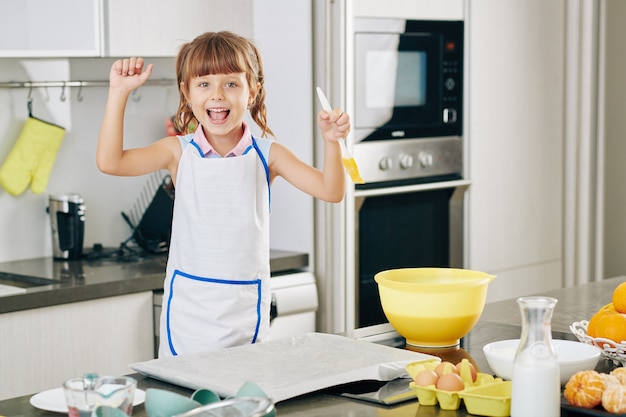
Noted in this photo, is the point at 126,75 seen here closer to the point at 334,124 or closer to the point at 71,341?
the point at 334,124

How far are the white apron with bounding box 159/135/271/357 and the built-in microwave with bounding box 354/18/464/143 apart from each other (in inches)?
43.9

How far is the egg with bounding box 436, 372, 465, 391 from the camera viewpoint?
1.40 m

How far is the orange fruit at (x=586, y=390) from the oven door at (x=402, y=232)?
1631 millimetres

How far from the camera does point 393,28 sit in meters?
3.22

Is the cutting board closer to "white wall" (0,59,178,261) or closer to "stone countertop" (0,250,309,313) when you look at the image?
"stone countertop" (0,250,309,313)

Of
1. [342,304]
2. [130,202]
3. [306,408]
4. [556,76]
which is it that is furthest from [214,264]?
[556,76]

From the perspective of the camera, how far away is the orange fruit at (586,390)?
1371 millimetres

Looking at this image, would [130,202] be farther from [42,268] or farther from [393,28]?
[393,28]

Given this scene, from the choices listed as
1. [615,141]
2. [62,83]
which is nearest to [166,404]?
[62,83]

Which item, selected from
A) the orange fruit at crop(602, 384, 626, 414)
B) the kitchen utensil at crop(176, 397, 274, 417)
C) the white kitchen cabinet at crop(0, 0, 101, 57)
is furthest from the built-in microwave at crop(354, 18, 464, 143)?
the kitchen utensil at crop(176, 397, 274, 417)

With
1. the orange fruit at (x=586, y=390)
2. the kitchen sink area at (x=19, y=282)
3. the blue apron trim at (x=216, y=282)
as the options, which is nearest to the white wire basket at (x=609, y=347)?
the orange fruit at (x=586, y=390)

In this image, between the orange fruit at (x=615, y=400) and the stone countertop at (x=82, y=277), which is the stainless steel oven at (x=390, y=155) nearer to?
the stone countertop at (x=82, y=277)

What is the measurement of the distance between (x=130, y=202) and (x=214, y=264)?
1.35 m

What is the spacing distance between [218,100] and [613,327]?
2.92 ft
